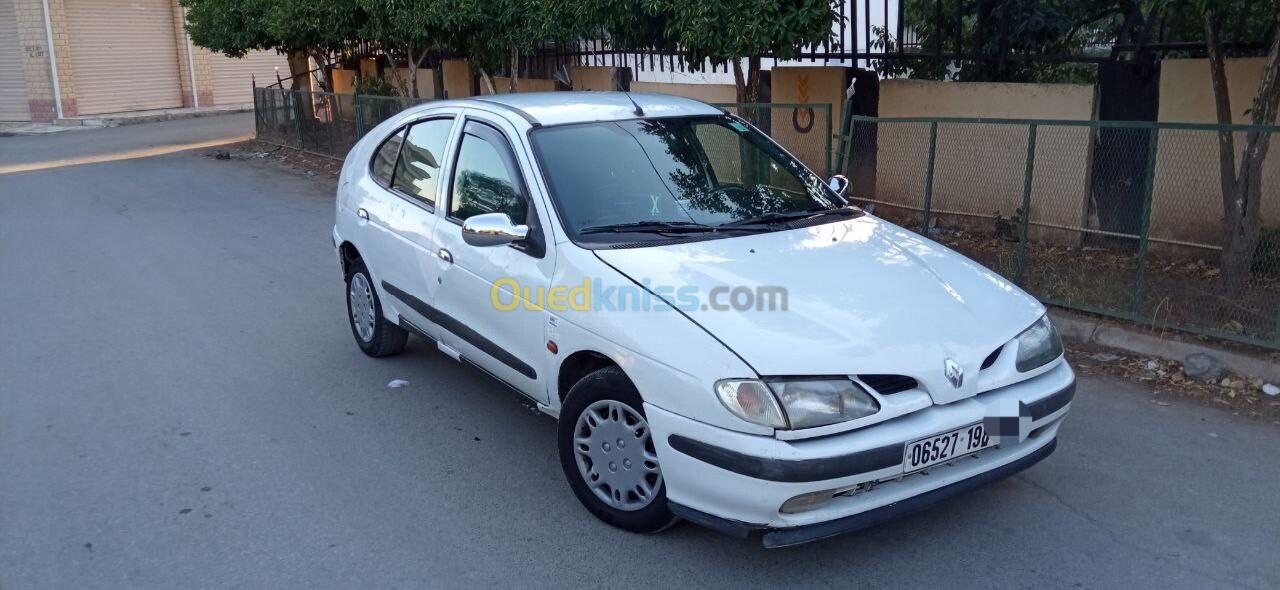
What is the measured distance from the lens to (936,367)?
3.81 m

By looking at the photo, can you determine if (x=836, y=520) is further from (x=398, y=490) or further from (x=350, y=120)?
(x=350, y=120)

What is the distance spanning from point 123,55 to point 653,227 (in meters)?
32.3

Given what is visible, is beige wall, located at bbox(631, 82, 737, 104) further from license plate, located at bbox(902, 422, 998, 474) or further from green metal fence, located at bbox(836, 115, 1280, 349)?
license plate, located at bbox(902, 422, 998, 474)

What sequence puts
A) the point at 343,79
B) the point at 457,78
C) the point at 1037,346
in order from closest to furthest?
1. the point at 1037,346
2. the point at 457,78
3. the point at 343,79

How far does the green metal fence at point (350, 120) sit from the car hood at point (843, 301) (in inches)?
172

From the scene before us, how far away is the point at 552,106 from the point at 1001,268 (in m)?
4.26

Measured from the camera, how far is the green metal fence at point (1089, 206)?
6672 mm

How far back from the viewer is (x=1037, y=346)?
423cm

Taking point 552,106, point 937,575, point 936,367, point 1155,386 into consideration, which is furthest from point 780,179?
point 1155,386

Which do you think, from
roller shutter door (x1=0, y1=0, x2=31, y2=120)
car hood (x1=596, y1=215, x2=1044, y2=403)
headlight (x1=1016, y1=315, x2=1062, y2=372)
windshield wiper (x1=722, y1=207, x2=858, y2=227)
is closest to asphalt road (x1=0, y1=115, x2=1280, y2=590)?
headlight (x1=1016, y1=315, x2=1062, y2=372)

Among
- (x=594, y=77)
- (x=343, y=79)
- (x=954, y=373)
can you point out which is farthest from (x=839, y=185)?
(x=343, y=79)

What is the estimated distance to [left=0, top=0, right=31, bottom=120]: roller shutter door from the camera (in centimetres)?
3025

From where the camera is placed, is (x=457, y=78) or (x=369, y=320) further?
(x=457, y=78)

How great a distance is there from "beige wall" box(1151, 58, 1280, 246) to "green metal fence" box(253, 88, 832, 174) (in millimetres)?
2624
